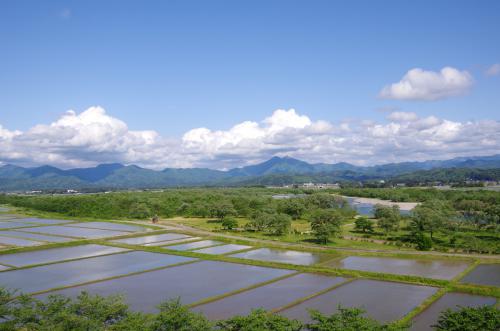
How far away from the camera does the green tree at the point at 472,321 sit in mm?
15594

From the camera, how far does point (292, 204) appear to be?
71.3 meters

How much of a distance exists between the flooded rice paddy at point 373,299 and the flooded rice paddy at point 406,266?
3.44 m

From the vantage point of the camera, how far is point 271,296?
24.4m

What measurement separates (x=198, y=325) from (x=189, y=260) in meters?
20.9

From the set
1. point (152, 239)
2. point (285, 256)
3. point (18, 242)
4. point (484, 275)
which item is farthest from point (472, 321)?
point (18, 242)

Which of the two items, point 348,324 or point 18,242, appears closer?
point 348,324

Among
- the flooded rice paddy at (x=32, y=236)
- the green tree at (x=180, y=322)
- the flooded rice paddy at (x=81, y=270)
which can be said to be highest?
the green tree at (x=180, y=322)

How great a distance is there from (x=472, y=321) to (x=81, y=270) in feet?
92.1

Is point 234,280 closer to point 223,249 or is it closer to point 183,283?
point 183,283

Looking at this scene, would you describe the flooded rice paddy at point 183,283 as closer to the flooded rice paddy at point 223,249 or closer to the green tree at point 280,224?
the flooded rice paddy at point 223,249

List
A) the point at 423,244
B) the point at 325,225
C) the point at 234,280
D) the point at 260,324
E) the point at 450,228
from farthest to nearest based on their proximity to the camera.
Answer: the point at 450,228
the point at 325,225
the point at 423,244
the point at 234,280
the point at 260,324

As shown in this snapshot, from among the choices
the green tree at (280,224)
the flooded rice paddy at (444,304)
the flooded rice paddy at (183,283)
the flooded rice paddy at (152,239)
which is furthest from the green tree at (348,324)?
the flooded rice paddy at (152,239)

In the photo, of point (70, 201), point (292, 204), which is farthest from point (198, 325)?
point (70, 201)

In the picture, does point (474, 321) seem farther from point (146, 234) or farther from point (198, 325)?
point (146, 234)
